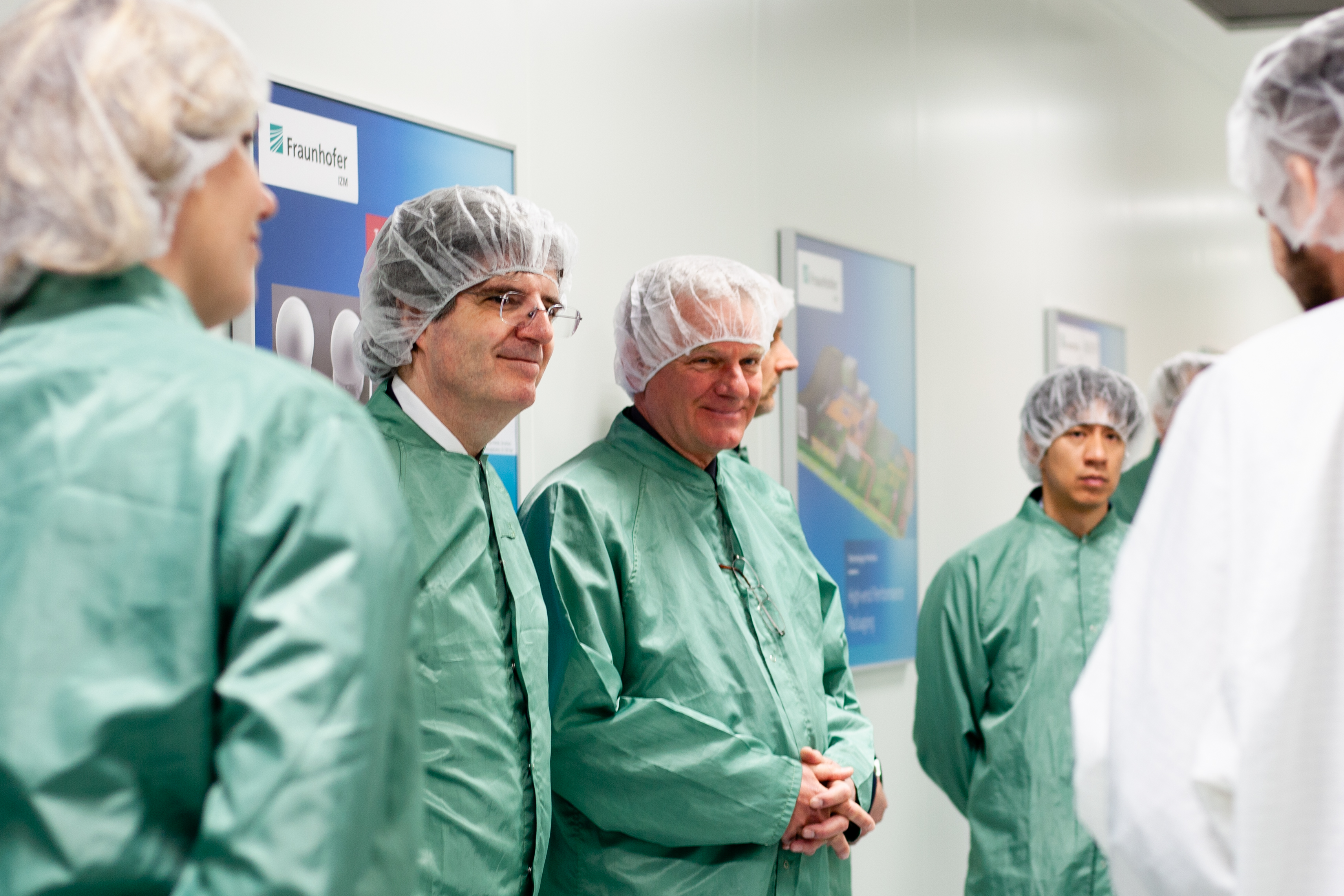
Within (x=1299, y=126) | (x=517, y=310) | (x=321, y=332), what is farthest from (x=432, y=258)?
(x=1299, y=126)

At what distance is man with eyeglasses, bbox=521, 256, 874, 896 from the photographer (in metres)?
1.98

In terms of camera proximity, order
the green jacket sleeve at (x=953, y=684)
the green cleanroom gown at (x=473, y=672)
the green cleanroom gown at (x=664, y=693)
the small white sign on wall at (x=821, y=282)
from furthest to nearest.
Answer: the small white sign on wall at (x=821, y=282)
the green jacket sleeve at (x=953, y=684)
the green cleanroom gown at (x=664, y=693)
the green cleanroom gown at (x=473, y=672)

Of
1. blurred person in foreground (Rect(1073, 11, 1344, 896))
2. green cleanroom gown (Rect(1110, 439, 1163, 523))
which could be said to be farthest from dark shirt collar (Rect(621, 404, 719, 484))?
green cleanroom gown (Rect(1110, 439, 1163, 523))

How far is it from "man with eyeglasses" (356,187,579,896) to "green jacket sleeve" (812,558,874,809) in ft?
2.19

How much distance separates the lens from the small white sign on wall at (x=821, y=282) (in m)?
3.25

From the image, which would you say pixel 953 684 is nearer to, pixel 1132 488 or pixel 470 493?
pixel 1132 488

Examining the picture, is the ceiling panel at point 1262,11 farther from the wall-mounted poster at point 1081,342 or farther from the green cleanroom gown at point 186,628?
the green cleanroom gown at point 186,628

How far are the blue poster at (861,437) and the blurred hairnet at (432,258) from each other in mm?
1404

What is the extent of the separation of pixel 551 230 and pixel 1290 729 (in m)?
1.33

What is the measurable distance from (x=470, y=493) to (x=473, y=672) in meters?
0.28

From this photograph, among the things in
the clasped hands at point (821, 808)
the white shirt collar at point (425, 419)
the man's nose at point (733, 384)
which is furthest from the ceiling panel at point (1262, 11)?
the white shirt collar at point (425, 419)

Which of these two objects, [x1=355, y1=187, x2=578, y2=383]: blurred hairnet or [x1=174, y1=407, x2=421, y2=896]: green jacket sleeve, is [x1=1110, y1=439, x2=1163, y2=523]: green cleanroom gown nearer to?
[x1=355, y1=187, x2=578, y2=383]: blurred hairnet

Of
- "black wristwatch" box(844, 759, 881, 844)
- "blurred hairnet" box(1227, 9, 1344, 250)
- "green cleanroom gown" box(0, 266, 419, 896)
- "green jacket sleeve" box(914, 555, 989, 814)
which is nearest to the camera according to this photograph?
"green cleanroom gown" box(0, 266, 419, 896)

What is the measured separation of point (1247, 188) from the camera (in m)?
1.30
